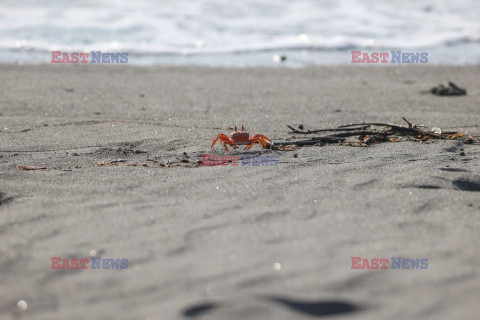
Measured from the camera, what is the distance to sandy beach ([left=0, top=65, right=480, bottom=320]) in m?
1.72

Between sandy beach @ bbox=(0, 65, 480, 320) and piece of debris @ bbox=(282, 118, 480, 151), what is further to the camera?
piece of debris @ bbox=(282, 118, 480, 151)

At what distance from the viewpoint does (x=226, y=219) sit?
2.34m

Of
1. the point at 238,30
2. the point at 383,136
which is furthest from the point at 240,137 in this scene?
the point at 238,30

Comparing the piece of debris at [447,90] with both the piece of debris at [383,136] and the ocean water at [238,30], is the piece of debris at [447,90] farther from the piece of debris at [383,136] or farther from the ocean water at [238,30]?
the ocean water at [238,30]

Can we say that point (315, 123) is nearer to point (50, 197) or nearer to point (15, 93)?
point (50, 197)

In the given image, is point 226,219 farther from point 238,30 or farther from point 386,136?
point 238,30

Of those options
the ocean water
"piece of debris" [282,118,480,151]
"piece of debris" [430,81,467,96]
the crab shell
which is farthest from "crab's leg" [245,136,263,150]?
the ocean water

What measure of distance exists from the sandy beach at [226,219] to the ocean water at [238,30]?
480 centimetres

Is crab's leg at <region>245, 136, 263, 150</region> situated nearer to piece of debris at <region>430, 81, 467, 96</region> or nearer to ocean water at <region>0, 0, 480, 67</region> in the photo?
piece of debris at <region>430, 81, 467, 96</region>

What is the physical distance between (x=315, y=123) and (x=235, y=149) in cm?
115

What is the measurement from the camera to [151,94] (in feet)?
18.7

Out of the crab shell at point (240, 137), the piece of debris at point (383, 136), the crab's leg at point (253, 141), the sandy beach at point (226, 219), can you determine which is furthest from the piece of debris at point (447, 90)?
the crab shell at point (240, 137)

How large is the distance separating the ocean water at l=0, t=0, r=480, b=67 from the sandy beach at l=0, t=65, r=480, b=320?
189 inches

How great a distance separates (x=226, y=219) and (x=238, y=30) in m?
10.9
